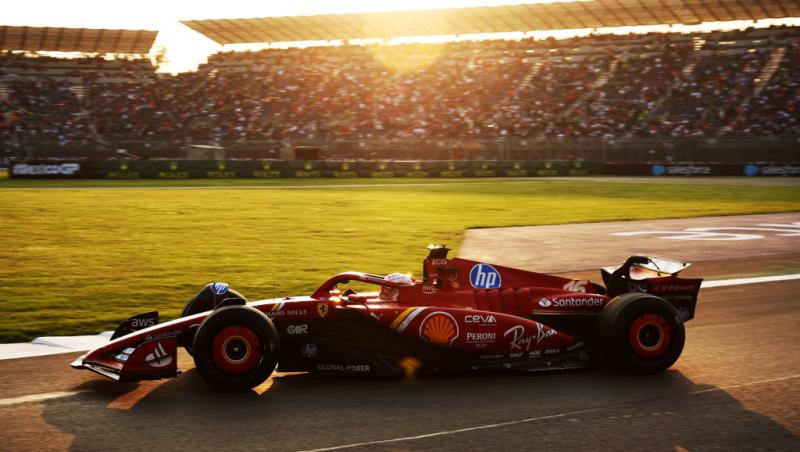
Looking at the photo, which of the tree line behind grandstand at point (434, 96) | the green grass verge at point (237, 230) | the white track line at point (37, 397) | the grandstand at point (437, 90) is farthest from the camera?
the tree line behind grandstand at point (434, 96)

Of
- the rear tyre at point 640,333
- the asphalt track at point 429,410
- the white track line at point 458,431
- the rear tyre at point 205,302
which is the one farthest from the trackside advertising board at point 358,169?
the white track line at point 458,431

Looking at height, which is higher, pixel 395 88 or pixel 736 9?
pixel 736 9

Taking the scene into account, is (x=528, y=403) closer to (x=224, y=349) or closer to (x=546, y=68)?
(x=224, y=349)

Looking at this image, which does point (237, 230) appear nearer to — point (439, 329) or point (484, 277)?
point (484, 277)

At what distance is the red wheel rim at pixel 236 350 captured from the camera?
18.3ft

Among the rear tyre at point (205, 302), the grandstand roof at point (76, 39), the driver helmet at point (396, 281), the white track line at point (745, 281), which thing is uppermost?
the grandstand roof at point (76, 39)

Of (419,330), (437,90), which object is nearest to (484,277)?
(419,330)

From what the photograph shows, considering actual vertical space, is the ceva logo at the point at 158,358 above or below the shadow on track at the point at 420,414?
above

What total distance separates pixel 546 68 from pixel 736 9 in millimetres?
10720

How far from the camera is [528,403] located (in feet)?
18.0

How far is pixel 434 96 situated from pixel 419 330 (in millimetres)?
43766

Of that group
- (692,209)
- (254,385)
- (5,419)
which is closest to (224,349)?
(254,385)

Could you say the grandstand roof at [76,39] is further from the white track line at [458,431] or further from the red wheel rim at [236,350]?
the white track line at [458,431]

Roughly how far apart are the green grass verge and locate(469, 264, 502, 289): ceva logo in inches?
143
